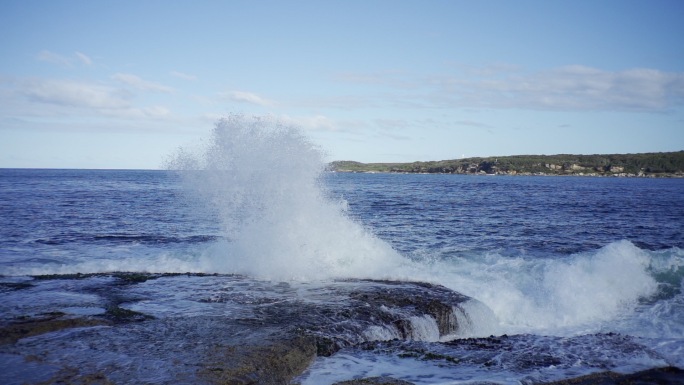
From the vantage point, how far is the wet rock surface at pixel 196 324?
265 inches

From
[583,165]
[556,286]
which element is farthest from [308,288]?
[583,165]

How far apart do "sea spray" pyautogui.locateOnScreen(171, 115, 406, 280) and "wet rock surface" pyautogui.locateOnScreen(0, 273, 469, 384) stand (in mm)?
2072

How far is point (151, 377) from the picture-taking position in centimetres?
631

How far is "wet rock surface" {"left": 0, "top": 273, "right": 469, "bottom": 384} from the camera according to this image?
22.1 feet

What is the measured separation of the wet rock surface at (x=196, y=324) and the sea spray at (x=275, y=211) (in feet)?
6.80

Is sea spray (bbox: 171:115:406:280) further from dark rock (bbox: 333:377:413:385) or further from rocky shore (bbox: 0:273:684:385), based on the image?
dark rock (bbox: 333:377:413:385)

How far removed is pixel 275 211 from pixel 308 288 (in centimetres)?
475

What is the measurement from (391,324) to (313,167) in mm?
8857

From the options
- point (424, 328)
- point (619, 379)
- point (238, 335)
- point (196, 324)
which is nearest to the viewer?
point (619, 379)

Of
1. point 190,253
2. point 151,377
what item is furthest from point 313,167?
point 151,377

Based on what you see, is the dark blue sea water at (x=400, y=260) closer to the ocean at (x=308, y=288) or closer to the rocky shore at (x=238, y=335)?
the ocean at (x=308, y=288)

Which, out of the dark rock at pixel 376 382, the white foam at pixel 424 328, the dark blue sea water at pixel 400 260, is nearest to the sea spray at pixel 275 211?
the dark blue sea water at pixel 400 260

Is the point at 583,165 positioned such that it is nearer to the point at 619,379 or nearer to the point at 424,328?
the point at 424,328

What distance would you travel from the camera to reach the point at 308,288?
12.9m
